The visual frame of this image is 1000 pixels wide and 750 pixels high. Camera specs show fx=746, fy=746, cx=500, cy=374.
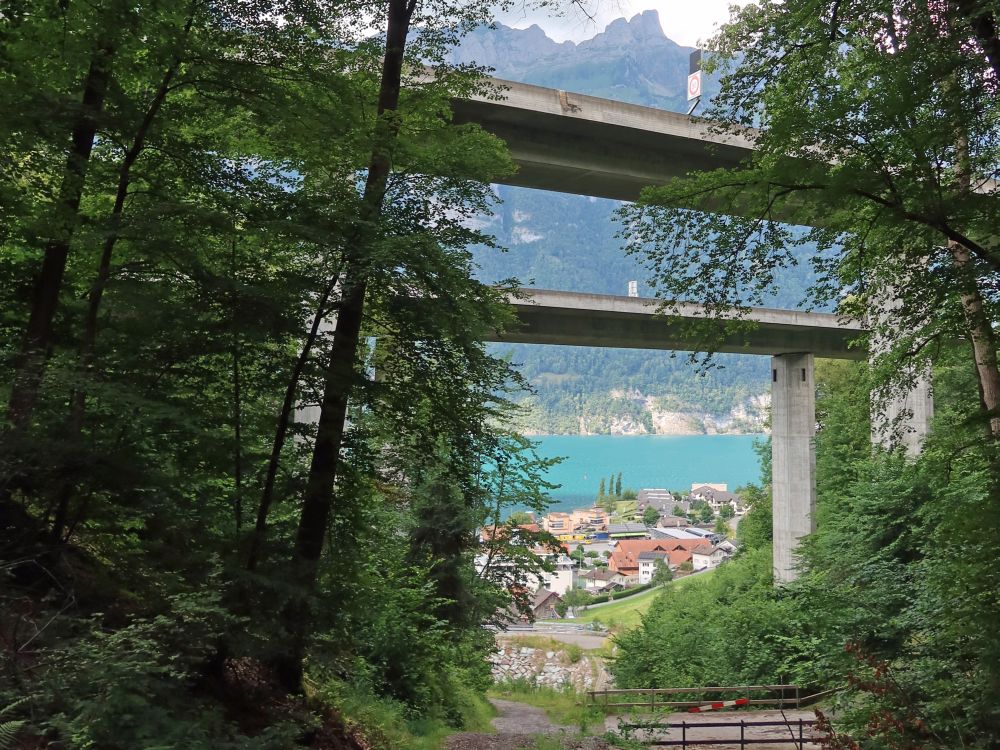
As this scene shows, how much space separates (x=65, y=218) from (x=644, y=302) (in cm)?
1863

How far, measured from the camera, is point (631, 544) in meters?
94.2

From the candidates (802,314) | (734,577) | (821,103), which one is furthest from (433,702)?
(734,577)

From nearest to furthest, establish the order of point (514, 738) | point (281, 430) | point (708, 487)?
1. point (281, 430)
2. point (514, 738)
3. point (708, 487)

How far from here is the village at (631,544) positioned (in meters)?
75.6

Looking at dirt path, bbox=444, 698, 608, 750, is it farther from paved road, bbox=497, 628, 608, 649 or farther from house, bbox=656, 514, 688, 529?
house, bbox=656, 514, 688, 529

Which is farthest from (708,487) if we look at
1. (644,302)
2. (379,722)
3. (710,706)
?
(379,722)

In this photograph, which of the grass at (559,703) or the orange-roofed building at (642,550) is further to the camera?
the orange-roofed building at (642,550)

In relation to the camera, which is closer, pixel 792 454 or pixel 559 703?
pixel 559 703

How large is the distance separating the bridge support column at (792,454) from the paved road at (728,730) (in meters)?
12.5

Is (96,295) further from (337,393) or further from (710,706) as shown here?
(710,706)

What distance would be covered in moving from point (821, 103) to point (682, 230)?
205 centimetres

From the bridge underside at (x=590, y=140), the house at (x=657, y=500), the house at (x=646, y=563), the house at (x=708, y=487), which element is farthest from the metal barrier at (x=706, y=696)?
the house at (x=708, y=487)

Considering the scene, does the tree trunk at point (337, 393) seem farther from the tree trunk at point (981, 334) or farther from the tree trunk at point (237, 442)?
the tree trunk at point (981, 334)

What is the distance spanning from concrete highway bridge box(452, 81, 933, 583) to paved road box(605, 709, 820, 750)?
621cm
